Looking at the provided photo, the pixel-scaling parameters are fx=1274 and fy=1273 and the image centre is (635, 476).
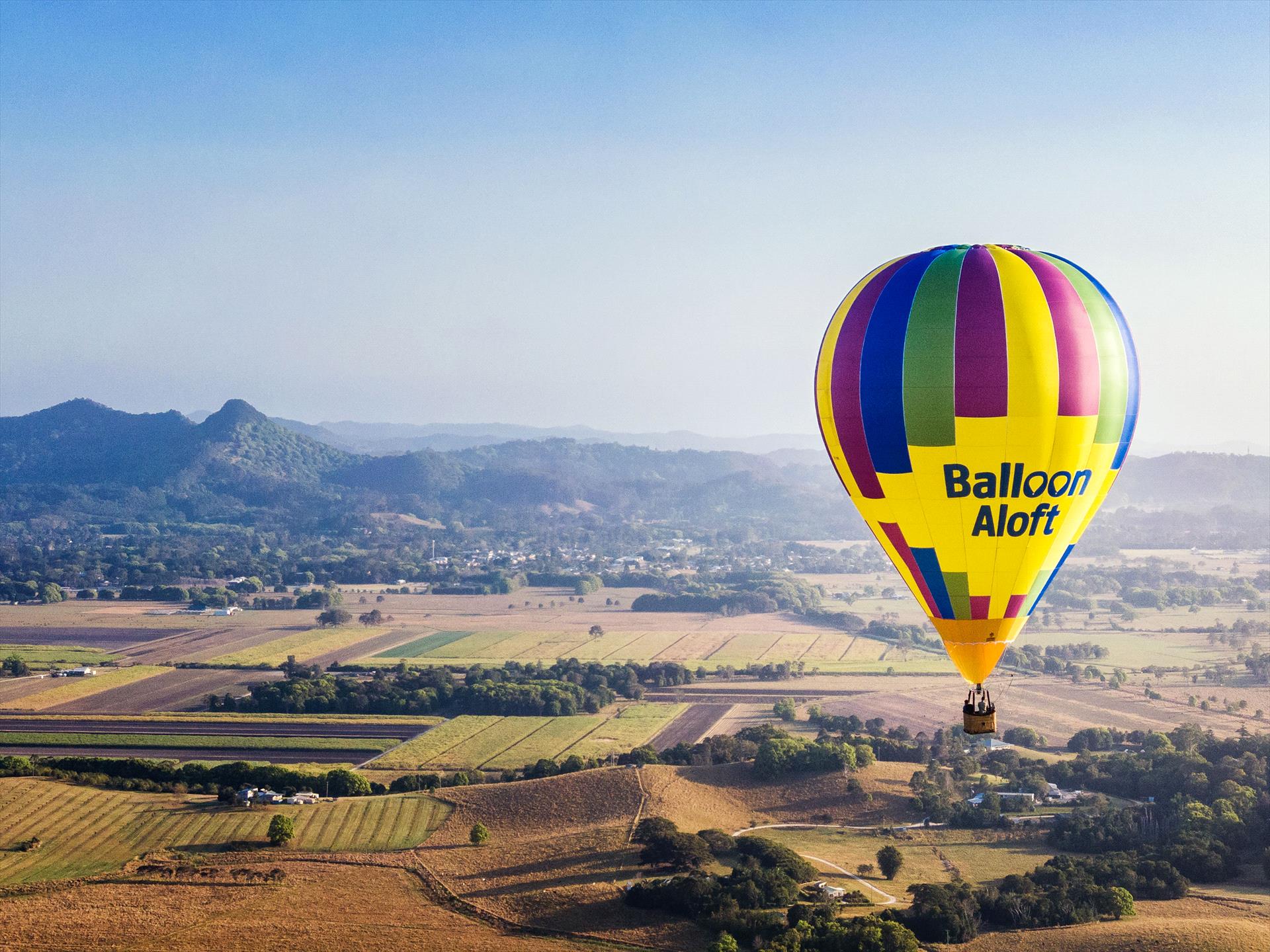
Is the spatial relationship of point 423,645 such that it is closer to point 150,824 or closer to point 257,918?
point 150,824

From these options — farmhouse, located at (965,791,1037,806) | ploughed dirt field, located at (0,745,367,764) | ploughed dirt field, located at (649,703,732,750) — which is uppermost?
farmhouse, located at (965,791,1037,806)

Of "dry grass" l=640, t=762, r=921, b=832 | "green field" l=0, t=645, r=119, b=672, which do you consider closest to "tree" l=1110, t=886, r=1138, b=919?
"dry grass" l=640, t=762, r=921, b=832

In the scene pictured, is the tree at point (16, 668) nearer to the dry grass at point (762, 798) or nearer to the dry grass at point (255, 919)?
the dry grass at point (255, 919)

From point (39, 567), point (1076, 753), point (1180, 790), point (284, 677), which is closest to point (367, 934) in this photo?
point (1180, 790)

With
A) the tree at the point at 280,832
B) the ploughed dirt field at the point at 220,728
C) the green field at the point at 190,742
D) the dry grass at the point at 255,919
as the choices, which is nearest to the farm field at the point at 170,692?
the ploughed dirt field at the point at 220,728

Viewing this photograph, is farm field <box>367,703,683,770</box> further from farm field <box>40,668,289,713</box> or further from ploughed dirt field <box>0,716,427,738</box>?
farm field <box>40,668,289,713</box>

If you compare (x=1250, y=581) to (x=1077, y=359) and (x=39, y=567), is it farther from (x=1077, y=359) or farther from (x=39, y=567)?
(x=39, y=567)
